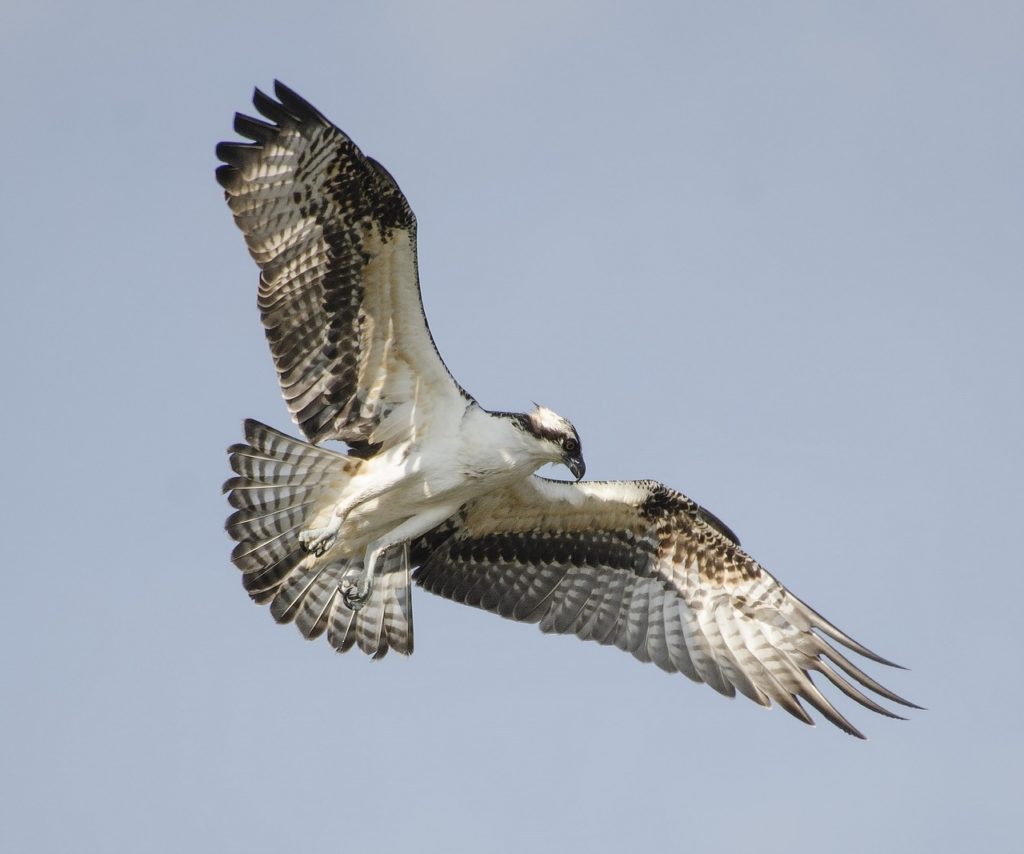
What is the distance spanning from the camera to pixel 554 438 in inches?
476

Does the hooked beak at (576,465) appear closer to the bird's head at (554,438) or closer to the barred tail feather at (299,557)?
the bird's head at (554,438)

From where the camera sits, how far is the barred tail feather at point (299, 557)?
1262cm

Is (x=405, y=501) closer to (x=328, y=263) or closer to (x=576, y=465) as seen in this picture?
(x=576, y=465)

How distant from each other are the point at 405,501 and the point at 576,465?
1316 millimetres

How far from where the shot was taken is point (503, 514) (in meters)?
13.5

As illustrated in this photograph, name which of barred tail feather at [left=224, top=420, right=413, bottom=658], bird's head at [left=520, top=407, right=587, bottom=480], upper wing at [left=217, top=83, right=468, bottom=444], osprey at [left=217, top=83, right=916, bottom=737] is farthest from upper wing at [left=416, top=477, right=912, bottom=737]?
upper wing at [left=217, top=83, right=468, bottom=444]

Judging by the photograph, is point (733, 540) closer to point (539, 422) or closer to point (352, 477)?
point (539, 422)

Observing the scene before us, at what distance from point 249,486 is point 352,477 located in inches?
30.1

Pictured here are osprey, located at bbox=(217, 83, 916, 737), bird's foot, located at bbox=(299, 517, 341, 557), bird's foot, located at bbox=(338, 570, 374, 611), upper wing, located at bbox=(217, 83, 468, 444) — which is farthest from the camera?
bird's foot, located at bbox=(338, 570, 374, 611)

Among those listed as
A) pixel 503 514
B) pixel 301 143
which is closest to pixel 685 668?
pixel 503 514

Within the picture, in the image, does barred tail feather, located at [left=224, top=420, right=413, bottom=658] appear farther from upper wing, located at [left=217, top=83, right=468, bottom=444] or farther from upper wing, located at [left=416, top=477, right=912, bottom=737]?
upper wing, located at [left=416, top=477, right=912, bottom=737]

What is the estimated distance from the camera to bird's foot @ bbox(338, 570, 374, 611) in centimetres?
1297

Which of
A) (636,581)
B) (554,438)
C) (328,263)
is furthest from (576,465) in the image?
(328,263)

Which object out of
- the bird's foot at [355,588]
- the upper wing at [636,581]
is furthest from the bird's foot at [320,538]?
the upper wing at [636,581]
